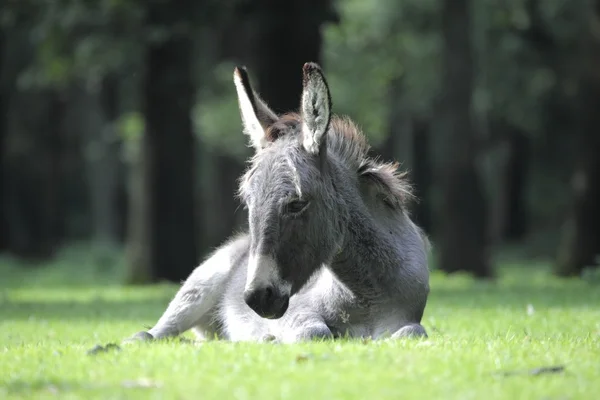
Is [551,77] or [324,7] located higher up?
[324,7]

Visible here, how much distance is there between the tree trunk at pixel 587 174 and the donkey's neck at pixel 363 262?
15968mm

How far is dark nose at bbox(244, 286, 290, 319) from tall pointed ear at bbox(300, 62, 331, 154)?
148cm

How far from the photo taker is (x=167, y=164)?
2612cm

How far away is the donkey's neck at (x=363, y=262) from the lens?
9.55m

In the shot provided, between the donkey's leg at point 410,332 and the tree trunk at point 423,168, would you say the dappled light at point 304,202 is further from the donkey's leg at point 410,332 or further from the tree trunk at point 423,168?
the tree trunk at point 423,168

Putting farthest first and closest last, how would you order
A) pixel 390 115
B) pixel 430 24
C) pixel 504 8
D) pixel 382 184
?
1. pixel 390 115
2. pixel 430 24
3. pixel 504 8
4. pixel 382 184

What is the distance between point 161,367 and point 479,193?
67.0 feet

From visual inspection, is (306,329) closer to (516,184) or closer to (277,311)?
(277,311)

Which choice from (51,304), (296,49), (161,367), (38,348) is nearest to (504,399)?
(161,367)

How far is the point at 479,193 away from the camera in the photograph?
1062 inches

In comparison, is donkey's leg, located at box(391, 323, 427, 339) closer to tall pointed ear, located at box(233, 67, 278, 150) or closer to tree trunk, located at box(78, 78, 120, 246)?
tall pointed ear, located at box(233, 67, 278, 150)

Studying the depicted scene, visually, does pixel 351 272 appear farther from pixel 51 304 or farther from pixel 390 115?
pixel 390 115

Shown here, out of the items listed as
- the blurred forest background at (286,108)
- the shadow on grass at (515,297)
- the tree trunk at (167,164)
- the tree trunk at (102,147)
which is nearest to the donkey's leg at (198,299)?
the blurred forest background at (286,108)

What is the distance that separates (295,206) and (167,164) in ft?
57.1
